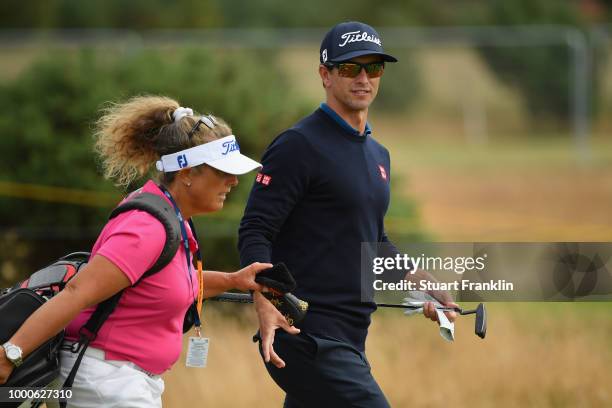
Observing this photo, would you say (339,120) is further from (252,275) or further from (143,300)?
(143,300)

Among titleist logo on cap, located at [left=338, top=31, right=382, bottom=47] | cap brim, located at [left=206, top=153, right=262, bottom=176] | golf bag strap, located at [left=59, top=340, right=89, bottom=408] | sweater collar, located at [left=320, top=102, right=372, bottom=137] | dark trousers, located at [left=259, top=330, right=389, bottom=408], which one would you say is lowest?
dark trousers, located at [left=259, top=330, right=389, bottom=408]

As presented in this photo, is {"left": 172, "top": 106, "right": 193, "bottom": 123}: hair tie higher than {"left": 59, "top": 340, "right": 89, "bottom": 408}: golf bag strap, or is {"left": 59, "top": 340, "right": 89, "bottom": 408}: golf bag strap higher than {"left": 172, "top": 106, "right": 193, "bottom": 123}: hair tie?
{"left": 172, "top": 106, "right": 193, "bottom": 123}: hair tie

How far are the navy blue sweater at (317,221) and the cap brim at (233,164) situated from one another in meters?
0.46

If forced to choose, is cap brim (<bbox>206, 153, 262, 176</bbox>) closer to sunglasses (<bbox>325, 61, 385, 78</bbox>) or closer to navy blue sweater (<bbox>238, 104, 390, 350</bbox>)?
navy blue sweater (<bbox>238, 104, 390, 350</bbox>)

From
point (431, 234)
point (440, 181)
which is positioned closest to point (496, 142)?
point (440, 181)

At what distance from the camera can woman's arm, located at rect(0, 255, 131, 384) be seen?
373cm

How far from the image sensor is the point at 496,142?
27391 millimetres

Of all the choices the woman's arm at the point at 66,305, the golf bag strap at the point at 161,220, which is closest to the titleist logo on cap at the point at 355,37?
the golf bag strap at the point at 161,220

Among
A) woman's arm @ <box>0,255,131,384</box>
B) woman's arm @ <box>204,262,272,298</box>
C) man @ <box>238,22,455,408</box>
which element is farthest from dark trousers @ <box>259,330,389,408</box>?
woman's arm @ <box>0,255,131,384</box>

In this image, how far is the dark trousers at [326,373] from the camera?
15.2ft

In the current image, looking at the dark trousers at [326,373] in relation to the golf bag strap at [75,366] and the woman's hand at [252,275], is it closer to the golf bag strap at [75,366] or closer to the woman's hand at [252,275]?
the woman's hand at [252,275]

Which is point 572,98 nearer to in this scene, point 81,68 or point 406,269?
point 81,68

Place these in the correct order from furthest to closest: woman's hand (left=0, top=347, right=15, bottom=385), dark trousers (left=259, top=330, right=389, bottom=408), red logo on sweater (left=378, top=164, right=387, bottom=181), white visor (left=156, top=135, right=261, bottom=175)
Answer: red logo on sweater (left=378, top=164, right=387, bottom=181) < dark trousers (left=259, top=330, right=389, bottom=408) < white visor (left=156, top=135, right=261, bottom=175) < woman's hand (left=0, top=347, right=15, bottom=385)

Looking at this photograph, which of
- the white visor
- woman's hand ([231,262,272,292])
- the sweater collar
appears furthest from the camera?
the sweater collar
